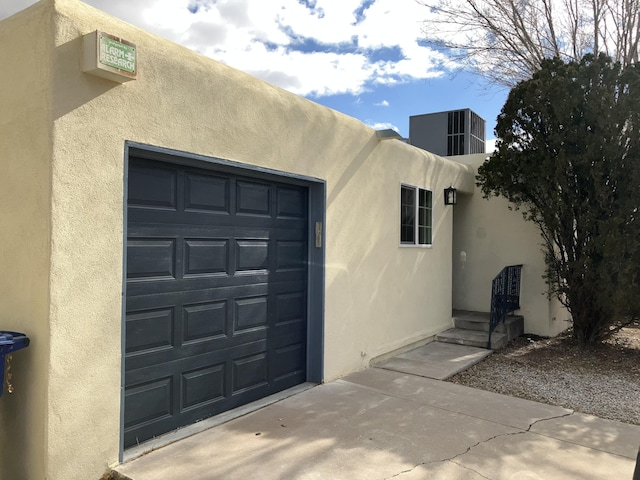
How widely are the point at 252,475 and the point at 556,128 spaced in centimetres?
624

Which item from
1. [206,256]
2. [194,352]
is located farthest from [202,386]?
[206,256]

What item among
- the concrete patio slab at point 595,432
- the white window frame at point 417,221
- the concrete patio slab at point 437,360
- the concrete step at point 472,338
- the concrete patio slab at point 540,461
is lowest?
the concrete patio slab at point 595,432

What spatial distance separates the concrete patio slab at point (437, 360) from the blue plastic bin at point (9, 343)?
4.19 metres

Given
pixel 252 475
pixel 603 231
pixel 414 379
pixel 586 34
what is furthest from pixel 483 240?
pixel 252 475

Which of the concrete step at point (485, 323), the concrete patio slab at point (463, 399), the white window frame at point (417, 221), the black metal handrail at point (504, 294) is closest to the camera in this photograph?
the concrete patio slab at point (463, 399)

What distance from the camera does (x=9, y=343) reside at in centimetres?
273

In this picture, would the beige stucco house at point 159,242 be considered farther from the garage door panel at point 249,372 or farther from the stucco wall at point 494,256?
the stucco wall at point 494,256

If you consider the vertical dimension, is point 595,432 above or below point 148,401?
below

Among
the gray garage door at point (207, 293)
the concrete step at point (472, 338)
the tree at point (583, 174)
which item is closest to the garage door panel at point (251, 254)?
the gray garage door at point (207, 293)

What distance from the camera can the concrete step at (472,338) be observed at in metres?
7.25

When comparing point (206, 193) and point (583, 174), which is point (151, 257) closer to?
point (206, 193)

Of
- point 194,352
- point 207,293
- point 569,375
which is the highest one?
point 207,293

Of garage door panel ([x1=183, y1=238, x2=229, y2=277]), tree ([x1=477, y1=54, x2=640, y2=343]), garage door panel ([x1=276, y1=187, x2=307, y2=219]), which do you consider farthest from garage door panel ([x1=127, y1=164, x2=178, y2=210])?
tree ([x1=477, y1=54, x2=640, y2=343])

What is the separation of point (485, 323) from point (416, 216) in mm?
2236
